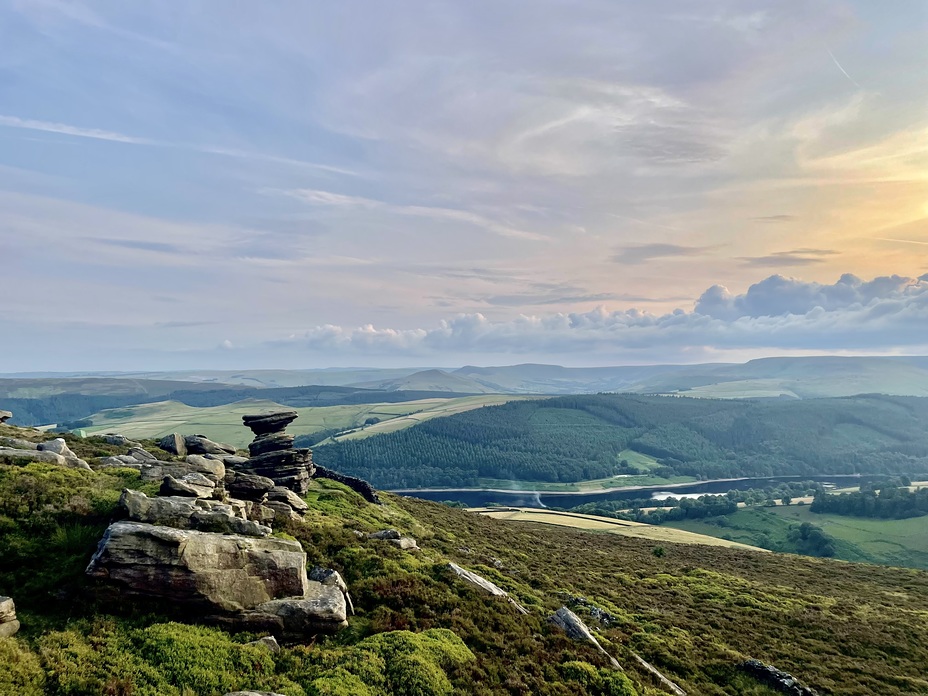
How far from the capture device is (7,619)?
19312 millimetres

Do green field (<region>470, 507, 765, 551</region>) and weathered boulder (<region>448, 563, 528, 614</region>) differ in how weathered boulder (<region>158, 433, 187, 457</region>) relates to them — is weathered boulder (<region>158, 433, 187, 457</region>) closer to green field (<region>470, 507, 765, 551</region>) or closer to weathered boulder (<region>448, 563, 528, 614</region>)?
weathered boulder (<region>448, 563, 528, 614</region>)

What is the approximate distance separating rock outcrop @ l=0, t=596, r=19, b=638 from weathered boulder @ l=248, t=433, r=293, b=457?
42.4 m

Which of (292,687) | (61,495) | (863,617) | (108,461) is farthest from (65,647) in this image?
(863,617)

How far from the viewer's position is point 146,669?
19.2 m

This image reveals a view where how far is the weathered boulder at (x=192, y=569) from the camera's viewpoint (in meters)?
22.5

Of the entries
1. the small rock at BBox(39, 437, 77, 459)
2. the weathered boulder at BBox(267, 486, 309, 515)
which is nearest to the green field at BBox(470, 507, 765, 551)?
the weathered boulder at BBox(267, 486, 309, 515)

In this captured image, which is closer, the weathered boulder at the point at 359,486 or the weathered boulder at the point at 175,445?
the weathered boulder at the point at 175,445

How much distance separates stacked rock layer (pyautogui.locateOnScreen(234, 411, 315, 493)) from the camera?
58.6 metres

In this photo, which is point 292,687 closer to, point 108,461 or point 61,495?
point 61,495

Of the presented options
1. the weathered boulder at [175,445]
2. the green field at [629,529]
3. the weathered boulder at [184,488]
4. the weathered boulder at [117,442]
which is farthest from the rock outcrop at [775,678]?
the green field at [629,529]

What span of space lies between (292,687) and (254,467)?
42.8 metres

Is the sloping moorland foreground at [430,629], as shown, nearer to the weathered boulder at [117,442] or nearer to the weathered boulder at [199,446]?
the weathered boulder at [117,442]

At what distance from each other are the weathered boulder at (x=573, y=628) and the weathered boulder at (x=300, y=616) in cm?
1522

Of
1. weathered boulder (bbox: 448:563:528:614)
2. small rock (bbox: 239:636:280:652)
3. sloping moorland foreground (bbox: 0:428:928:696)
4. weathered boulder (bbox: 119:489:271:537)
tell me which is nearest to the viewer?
sloping moorland foreground (bbox: 0:428:928:696)
